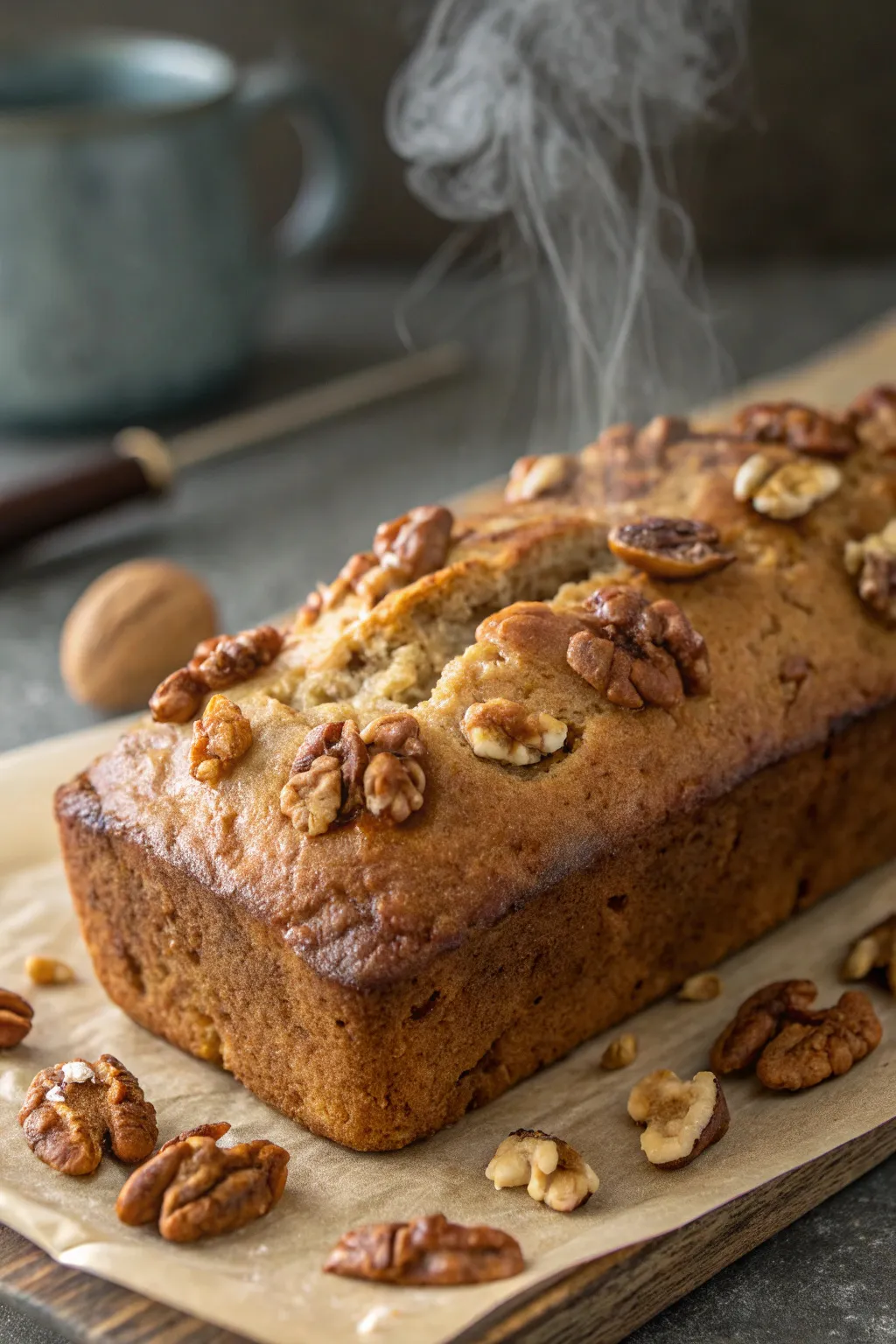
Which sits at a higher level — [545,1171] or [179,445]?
[179,445]

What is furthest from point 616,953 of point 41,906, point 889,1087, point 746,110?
point 746,110

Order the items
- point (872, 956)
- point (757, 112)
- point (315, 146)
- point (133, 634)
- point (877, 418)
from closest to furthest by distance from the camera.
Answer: point (872, 956) < point (877, 418) < point (133, 634) < point (757, 112) < point (315, 146)

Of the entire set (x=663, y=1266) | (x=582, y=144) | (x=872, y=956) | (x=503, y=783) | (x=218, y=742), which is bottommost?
(x=872, y=956)

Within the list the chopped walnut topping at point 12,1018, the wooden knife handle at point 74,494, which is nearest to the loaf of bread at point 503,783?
the chopped walnut topping at point 12,1018

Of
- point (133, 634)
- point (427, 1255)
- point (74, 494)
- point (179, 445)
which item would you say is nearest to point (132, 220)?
point (179, 445)

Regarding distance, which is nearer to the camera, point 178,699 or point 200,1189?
point 200,1189

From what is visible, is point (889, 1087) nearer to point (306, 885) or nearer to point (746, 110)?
point (306, 885)

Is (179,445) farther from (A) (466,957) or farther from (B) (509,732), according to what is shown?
(A) (466,957)
